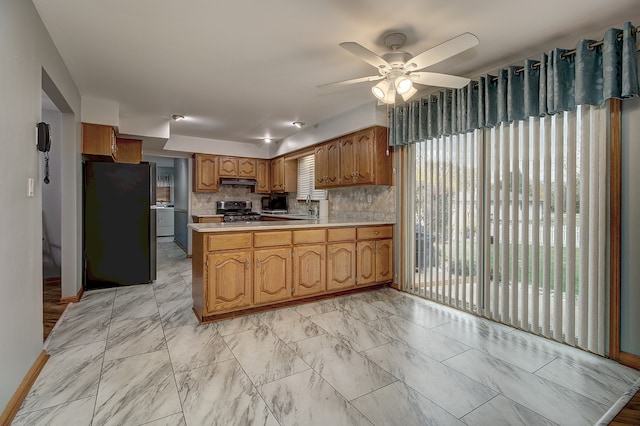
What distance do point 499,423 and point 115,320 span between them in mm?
3219

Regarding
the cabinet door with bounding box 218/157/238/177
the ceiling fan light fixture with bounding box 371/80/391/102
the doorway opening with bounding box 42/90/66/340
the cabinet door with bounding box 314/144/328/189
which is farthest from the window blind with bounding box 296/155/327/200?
the doorway opening with bounding box 42/90/66/340

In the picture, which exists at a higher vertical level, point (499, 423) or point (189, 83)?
point (189, 83)

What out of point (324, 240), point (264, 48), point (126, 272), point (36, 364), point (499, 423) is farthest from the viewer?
point (126, 272)

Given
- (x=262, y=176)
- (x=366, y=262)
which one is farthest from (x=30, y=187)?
(x=262, y=176)

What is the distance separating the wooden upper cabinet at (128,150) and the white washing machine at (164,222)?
472cm

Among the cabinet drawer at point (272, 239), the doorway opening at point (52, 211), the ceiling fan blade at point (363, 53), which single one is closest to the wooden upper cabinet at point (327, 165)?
the cabinet drawer at point (272, 239)

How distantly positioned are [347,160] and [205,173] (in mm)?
3222

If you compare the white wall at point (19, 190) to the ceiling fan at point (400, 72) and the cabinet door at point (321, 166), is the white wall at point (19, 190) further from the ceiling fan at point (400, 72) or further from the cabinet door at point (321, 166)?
the cabinet door at point (321, 166)

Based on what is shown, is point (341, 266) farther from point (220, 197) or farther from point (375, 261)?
point (220, 197)

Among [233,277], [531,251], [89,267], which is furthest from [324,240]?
[89,267]

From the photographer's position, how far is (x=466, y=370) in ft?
6.86

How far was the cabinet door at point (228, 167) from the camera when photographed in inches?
249

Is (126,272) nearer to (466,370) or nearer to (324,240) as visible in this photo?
(324,240)

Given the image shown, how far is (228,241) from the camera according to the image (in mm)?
2928
